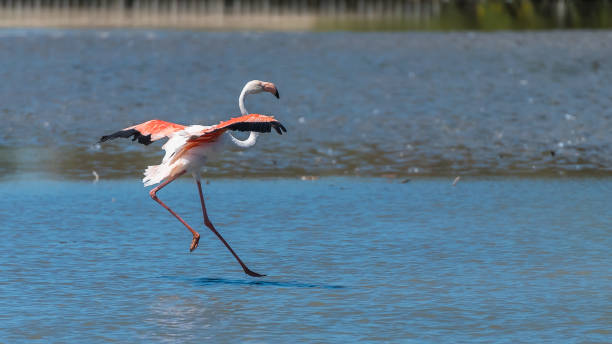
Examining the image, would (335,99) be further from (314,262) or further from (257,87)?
(314,262)

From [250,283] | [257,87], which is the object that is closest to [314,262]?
[250,283]

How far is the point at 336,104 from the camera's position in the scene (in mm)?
20547

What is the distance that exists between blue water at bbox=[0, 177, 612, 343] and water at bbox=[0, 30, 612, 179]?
5.22ft

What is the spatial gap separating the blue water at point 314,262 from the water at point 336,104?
1592 mm

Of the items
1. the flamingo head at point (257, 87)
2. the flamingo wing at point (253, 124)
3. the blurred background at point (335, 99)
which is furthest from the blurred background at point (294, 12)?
the flamingo wing at point (253, 124)

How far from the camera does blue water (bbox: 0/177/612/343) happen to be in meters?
6.66

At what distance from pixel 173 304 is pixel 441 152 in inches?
313

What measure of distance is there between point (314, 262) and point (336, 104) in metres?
12.2

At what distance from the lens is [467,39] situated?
4147 cm

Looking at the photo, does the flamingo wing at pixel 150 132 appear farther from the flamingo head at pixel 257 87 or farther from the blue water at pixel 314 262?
the blue water at pixel 314 262

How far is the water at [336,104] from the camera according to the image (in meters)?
14.0

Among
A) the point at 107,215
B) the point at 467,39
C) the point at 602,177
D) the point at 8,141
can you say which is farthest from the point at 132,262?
the point at 467,39

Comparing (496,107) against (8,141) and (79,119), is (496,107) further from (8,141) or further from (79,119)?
(8,141)

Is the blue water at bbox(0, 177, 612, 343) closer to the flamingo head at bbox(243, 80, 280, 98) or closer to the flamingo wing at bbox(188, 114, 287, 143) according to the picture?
the flamingo wing at bbox(188, 114, 287, 143)
